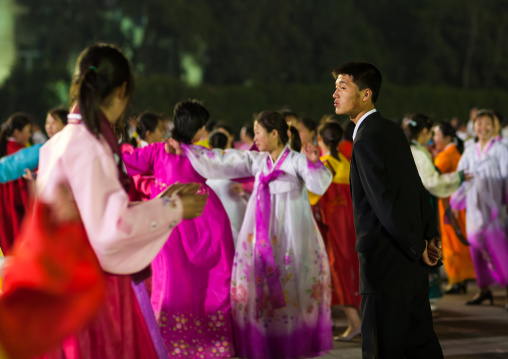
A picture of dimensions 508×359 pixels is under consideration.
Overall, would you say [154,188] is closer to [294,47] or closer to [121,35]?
[121,35]

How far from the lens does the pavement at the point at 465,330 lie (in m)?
5.64

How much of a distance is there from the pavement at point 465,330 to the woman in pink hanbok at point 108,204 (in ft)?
10.4

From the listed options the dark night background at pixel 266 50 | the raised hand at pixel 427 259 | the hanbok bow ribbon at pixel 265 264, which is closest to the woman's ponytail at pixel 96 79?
the raised hand at pixel 427 259

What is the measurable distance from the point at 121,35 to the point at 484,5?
16.7 metres

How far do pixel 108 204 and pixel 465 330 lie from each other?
4719 millimetres

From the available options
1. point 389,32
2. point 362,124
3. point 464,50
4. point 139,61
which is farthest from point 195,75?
point 362,124

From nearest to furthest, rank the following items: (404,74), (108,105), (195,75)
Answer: (108,105), (195,75), (404,74)

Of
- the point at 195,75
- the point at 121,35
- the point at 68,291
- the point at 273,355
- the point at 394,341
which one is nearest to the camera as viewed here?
the point at 68,291

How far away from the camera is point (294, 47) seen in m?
29.7

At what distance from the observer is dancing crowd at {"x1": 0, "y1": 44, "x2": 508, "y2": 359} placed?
224cm

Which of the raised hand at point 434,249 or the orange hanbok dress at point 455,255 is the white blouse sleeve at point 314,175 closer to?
the raised hand at point 434,249

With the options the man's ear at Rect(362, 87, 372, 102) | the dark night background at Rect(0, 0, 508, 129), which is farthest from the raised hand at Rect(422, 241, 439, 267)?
the dark night background at Rect(0, 0, 508, 129)

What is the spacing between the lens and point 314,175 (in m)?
5.48

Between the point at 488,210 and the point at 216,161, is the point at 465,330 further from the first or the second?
the point at 216,161
